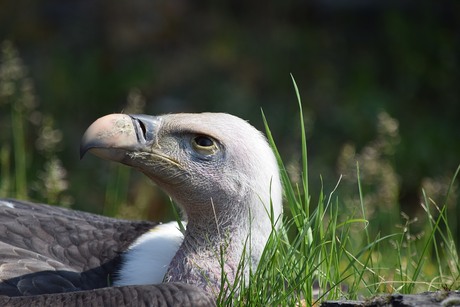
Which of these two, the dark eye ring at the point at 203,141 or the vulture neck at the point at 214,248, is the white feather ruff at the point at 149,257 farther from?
the dark eye ring at the point at 203,141

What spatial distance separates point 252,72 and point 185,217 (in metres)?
5.79

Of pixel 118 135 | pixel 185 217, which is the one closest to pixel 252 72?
pixel 185 217

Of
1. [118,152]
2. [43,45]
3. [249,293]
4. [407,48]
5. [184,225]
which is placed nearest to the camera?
[249,293]

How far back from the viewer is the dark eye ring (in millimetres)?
4316

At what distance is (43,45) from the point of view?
10578 mm

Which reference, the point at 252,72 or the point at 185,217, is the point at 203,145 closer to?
the point at 185,217

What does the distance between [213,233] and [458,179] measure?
429cm

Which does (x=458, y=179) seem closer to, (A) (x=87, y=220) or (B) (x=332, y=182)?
(B) (x=332, y=182)

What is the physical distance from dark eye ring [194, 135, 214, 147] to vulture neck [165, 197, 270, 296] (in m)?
0.28

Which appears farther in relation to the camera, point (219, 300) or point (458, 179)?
point (458, 179)

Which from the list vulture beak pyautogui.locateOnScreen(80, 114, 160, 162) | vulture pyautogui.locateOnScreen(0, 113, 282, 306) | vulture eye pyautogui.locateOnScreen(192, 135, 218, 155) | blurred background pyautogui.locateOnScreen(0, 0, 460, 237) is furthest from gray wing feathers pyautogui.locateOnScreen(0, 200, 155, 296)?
blurred background pyautogui.locateOnScreen(0, 0, 460, 237)

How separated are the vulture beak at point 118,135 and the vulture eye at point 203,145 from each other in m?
0.18

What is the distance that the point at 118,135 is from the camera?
13.5 feet

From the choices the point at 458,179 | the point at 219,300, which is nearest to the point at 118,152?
the point at 219,300
